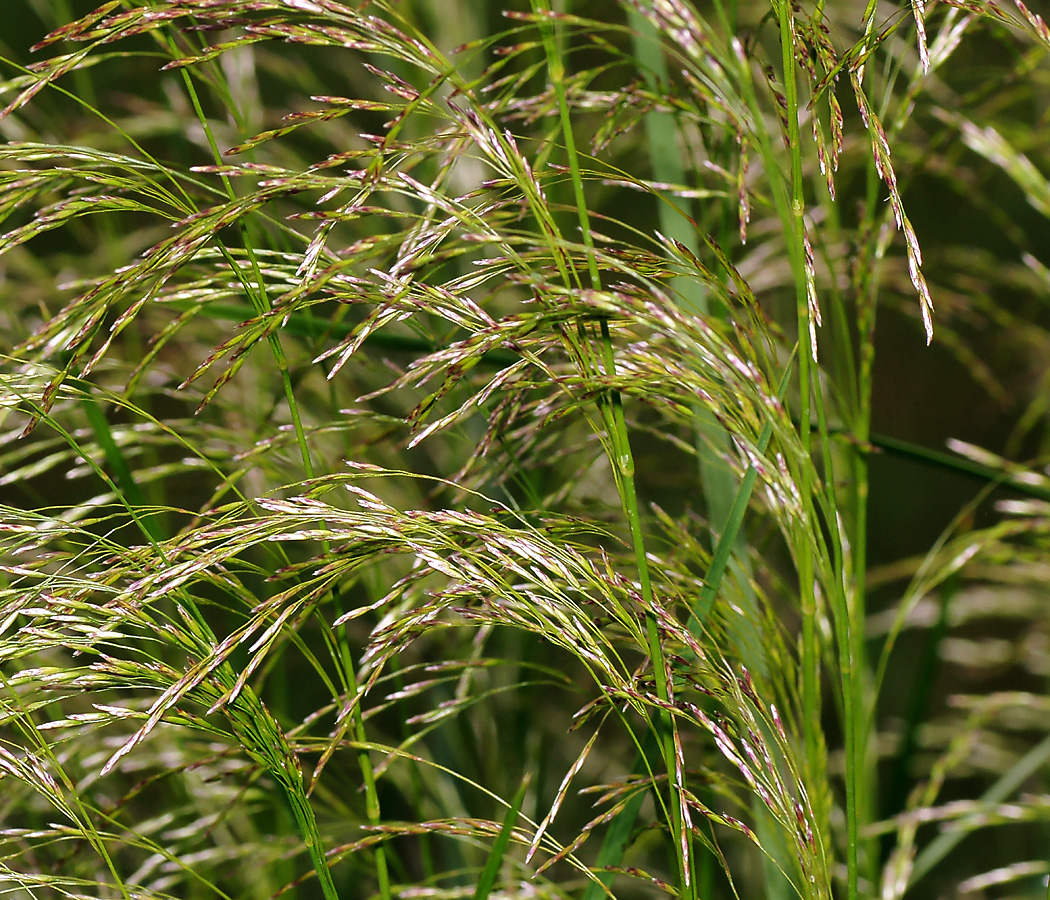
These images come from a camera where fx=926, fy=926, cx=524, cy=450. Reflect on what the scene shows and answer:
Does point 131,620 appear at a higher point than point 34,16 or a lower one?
lower

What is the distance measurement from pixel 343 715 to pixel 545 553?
5.2 inches

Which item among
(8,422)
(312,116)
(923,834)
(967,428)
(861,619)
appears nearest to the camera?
(312,116)

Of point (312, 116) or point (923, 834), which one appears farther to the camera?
point (923, 834)

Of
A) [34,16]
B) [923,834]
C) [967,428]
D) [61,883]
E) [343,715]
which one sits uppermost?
[34,16]

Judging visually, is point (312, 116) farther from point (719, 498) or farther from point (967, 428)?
point (967, 428)

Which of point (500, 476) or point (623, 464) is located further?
point (500, 476)

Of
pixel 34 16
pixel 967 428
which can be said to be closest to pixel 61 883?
pixel 967 428

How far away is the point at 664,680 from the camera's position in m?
0.48

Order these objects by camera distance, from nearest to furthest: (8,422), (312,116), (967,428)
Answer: (312,116)
(8,422)
(967,428)

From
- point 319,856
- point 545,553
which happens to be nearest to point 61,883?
point 319,856

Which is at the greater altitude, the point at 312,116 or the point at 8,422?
the point at 312,116

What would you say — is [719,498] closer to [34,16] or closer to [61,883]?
[61,883]

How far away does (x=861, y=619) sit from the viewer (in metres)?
0.71

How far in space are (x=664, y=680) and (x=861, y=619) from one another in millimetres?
→ 295
